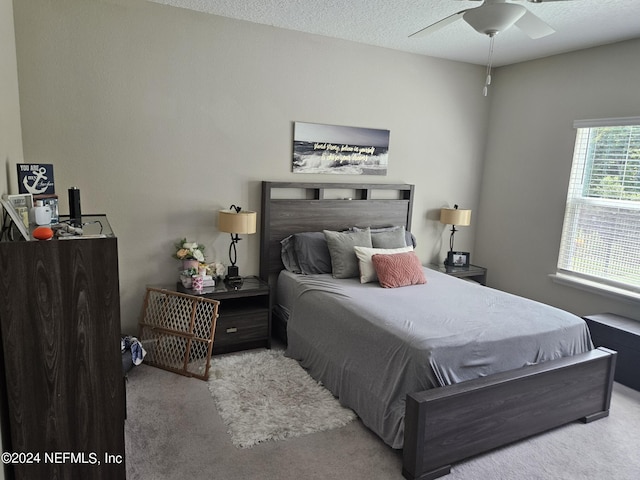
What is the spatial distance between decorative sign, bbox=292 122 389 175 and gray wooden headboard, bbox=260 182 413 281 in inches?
6.3

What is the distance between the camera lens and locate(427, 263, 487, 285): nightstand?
4.49m

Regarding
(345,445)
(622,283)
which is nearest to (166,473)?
(345,445)

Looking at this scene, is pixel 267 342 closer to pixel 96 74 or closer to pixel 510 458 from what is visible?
pixel 510 458

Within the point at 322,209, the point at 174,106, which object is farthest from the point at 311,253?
the point at 174,106

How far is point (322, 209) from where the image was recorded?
403cm

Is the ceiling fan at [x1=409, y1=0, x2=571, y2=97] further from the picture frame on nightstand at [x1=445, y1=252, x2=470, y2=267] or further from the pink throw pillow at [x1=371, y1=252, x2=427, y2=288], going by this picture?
the picture frame on nightstand at [x1=445, y1=252, x2=470, y2=267]

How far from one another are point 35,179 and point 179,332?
4.64 ft

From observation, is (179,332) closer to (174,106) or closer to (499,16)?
(174,106)

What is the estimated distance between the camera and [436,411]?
6.95ft

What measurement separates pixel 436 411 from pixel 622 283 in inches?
103

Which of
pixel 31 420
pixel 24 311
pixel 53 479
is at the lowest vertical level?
pixel 53 479

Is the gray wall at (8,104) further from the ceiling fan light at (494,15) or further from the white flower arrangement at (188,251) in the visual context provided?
the ceiling fan light at (494,15)

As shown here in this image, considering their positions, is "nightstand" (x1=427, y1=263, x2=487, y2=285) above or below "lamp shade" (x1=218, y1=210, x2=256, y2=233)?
below

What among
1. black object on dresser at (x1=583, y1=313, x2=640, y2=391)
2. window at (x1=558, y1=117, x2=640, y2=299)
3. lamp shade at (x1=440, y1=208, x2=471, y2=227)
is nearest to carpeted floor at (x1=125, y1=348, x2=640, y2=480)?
black object on dresser at (x1=583, y1=313, x2=640, y2=391)
